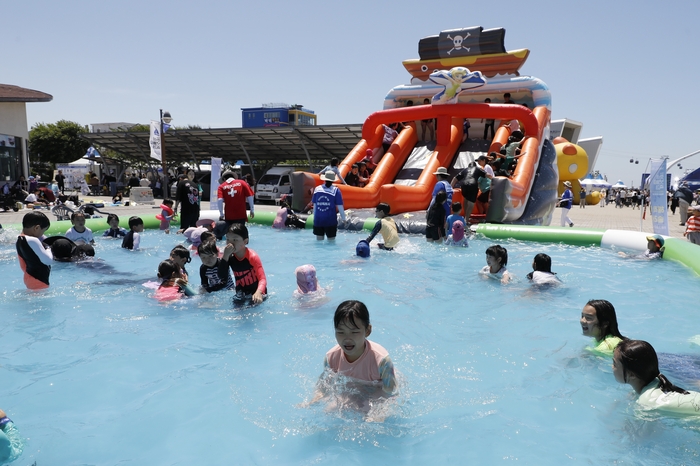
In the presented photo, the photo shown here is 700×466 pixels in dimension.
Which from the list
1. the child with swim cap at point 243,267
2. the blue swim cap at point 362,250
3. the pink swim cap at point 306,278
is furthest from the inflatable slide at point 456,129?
the child with swim cap at point 243,267

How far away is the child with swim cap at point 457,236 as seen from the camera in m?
8.49

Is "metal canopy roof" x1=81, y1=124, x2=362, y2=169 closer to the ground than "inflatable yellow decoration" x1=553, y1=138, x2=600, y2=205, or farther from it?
farther from it

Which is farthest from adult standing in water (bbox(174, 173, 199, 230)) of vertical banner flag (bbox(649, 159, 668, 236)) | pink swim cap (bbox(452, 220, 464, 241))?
vertical banner flag (bbox(649, 159, 668, 236))

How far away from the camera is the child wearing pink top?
2.65m

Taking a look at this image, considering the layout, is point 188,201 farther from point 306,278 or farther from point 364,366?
point 364,366

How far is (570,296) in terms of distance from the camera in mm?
5555

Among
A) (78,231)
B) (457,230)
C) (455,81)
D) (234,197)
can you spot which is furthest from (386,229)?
(455,81)

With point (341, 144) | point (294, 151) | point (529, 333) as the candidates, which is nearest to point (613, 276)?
point (529, 333)

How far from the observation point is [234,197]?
8.34 meters

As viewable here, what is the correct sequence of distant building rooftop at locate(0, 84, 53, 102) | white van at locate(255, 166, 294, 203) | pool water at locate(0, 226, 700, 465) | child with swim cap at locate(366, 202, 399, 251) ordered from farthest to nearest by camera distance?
white van at locate(255, 166, 294, 203), distant building rooftop at locate(0, 84, 53, 102), child with swim cap at locate(366, 202, 399, 251), pool water at locate(0, 226, 700, 465)

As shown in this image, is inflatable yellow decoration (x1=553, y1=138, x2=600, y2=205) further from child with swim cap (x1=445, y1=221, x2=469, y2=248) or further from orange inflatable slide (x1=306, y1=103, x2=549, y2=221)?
child with swim cap (x1=445, y1=221, x2=469, y2=248)

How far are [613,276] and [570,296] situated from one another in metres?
1.50

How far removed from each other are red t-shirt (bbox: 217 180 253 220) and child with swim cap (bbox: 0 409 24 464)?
600cm

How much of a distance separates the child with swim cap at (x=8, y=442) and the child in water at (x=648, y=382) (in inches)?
118
